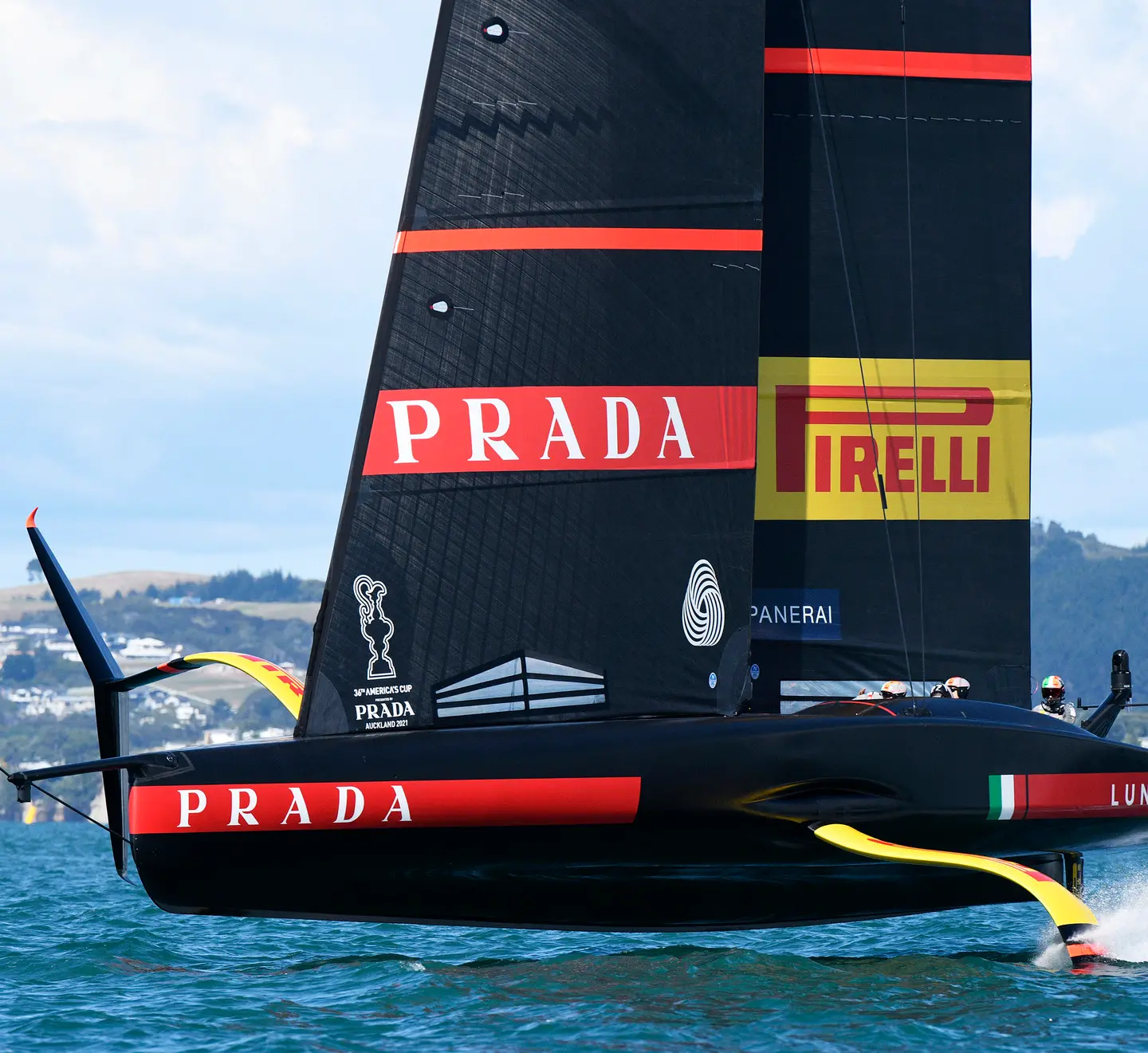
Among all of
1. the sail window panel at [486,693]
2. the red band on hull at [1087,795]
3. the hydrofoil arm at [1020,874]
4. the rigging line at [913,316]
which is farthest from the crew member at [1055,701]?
the sail window panel at [486,693]

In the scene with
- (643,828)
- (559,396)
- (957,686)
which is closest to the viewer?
(643,828)

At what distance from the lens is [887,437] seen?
9.79 m

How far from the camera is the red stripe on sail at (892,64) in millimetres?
9758

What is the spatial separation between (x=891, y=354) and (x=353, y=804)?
167 inches

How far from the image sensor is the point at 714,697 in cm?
837

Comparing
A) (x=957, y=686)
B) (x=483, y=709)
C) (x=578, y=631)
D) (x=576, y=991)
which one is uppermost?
(x=578, y=631)

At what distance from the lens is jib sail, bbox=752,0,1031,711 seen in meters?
9.70

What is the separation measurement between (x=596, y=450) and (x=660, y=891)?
2197 millimetres

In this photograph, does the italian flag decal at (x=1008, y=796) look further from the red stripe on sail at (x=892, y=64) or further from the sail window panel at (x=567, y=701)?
the red stripe on sail at (x=892, y=64)

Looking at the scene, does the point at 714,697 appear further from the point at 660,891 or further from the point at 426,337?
the point at 426,337

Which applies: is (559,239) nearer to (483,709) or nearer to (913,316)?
(483,709)

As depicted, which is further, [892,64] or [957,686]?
[892,64]

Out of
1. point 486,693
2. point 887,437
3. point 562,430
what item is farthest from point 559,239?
point 887,437

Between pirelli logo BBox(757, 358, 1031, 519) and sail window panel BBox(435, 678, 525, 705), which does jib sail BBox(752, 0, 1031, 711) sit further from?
sail window panel BBox(435, 678, 525, 705)
